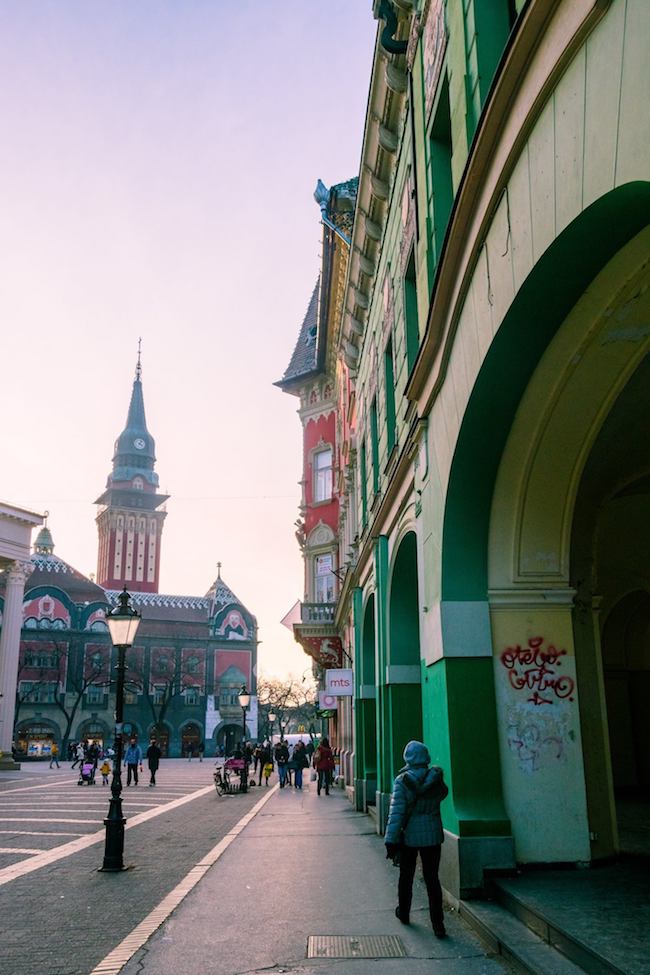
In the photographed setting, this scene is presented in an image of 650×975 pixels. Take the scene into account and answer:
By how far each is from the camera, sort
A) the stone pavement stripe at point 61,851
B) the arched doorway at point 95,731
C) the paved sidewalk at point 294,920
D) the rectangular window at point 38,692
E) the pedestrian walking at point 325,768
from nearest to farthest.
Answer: the paved sidewalk at point 294,920 → the stone pavement stripe at point 61,851 → the pedestrian walking at point 325,768 → the rectangular window at point 38,692 → the arched doorway at point 95,731

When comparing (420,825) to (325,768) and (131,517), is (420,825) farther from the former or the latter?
(131,517)

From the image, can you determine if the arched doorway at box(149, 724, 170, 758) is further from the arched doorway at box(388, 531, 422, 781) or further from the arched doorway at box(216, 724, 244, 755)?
the arched doorway at box(388, 531, 422, 781)

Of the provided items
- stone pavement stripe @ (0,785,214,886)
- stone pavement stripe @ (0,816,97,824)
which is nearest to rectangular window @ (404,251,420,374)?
stone pavement stripe @ (0,785,214,886)

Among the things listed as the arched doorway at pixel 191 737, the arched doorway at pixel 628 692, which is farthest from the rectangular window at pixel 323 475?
the arched doorway at pixel 191 737

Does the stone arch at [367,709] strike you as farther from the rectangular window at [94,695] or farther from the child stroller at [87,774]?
the rectangular window at [94,695]

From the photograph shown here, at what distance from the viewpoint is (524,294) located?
6.18 meters

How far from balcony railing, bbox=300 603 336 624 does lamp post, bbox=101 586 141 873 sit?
17.7m

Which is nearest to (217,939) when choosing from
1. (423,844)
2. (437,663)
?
(423,844)

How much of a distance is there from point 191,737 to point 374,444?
229 ft

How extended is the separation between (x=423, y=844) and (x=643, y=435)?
5148 millimetres

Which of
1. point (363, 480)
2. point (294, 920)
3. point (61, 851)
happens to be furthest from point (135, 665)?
point (294, 920)

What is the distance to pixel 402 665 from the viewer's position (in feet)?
44.9

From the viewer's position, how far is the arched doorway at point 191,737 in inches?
3152

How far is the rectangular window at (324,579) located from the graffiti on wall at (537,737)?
23.8 metres
